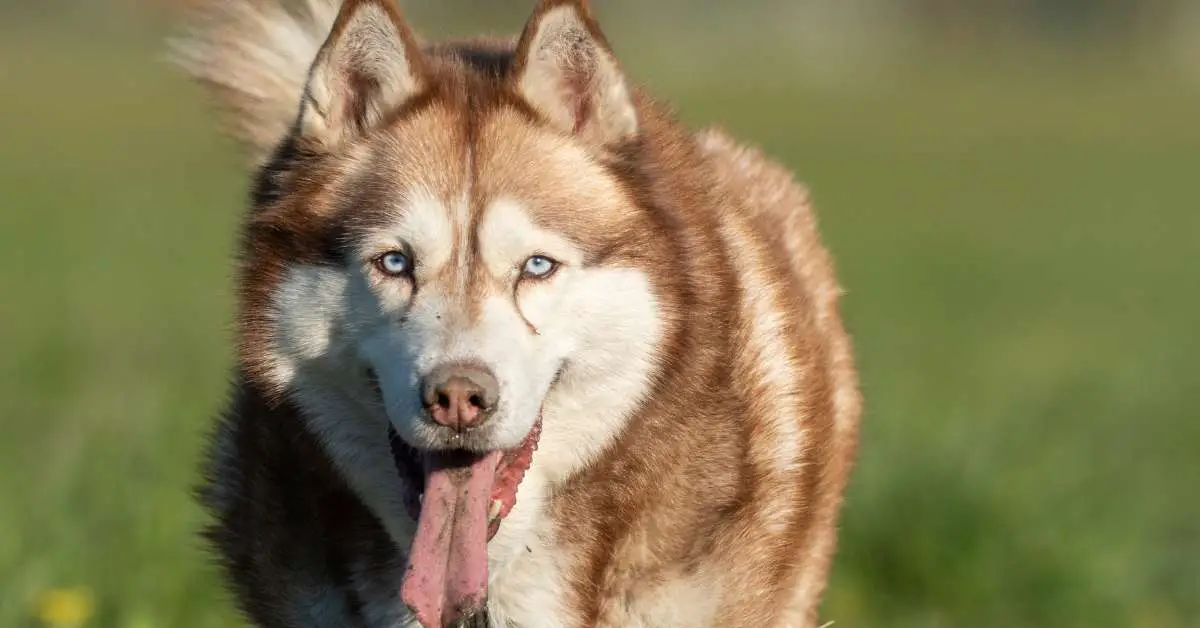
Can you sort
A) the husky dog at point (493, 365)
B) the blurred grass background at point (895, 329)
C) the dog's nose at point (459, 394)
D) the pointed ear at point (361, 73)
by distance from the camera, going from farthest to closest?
1. the blurred grass background at point (895, 329)
2. the pointed ear at point (361, 73)
3. the husky dog at point (493, 365)
4. the dog's nose at point (459, 394)

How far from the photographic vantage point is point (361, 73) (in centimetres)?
392

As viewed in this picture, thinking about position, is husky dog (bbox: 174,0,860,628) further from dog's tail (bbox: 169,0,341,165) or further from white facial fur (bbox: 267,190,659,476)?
dog's tail (bbox: 169,0,341,165)

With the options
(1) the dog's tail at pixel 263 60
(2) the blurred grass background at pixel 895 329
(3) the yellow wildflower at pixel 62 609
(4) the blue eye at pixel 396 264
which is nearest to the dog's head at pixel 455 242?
(4) the blue eye at pixel 396 264

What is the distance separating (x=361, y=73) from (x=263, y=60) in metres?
1.17

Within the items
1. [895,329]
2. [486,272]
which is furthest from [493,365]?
[895,329]

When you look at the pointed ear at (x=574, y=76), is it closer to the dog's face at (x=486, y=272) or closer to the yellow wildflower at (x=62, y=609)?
the dog's face at (x=486, y=272)

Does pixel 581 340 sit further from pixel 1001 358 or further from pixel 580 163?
pixel 1001 358

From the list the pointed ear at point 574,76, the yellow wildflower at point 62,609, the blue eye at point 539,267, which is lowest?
the yellow wildflower at point 62,609

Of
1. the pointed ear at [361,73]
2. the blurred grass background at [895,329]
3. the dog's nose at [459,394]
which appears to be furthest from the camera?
the blurred grass background at [895,329]

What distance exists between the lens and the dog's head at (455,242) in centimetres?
359

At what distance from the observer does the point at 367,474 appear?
3.87 m

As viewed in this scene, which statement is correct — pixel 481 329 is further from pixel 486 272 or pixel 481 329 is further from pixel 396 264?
pixel 396 264

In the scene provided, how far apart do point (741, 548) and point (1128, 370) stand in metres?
7.34

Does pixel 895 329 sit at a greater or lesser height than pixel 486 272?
greater
